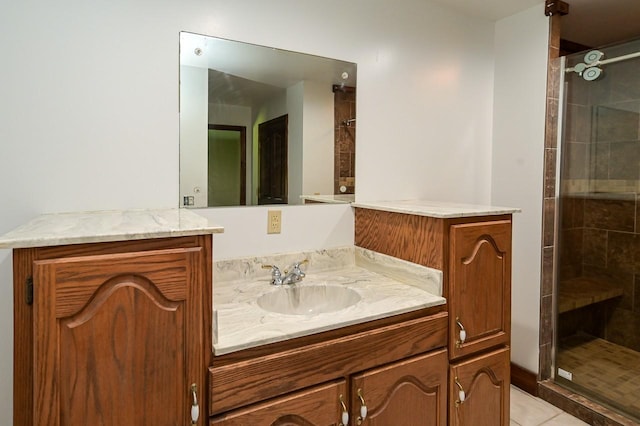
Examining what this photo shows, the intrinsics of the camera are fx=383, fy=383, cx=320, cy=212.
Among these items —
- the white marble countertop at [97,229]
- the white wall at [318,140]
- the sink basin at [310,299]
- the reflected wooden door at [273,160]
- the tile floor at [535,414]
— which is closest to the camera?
the white marble countertop at [97,229]

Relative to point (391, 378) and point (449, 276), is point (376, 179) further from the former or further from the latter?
point (391, 378)

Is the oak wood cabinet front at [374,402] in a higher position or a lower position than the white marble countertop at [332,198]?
lower

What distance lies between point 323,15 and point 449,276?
1.35m

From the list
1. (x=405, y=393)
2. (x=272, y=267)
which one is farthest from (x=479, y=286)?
(x=272, y=267)

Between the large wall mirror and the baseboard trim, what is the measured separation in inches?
61.7

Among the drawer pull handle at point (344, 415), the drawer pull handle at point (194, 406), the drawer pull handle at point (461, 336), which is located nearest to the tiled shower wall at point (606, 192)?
the drawer pull handle at point (461, 336)

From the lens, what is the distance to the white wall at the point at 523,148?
227cm

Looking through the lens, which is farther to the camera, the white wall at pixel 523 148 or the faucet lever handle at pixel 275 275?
the white wall at pixel 523 148

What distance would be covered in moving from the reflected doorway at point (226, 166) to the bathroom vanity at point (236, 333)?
0.30 meters

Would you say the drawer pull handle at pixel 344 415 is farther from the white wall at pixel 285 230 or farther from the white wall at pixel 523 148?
the white wall at pixel 523 148

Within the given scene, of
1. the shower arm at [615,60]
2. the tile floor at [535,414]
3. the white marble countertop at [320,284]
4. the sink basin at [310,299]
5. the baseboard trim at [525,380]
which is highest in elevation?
the shower arm at [615,60]

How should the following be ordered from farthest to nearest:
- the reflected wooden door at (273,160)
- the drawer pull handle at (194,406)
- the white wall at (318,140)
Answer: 1. the white wall at (318,140)
2. the reflected wooden door at (273,160)
3. the drawer pull handle at (194,406)

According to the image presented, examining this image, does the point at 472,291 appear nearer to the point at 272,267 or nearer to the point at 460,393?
the point at 460,393

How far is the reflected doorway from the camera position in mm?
1641
